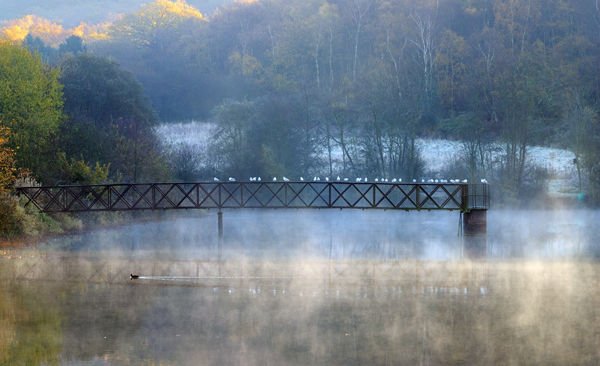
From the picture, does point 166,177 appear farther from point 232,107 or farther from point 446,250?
point 446,250

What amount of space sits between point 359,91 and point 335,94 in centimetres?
275

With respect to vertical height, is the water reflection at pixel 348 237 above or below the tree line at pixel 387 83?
below

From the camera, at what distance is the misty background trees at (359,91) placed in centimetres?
7000

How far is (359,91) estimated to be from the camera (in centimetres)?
8988

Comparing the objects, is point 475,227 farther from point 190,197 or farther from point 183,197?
point 183,197

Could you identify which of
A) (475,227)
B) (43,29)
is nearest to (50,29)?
(43,29)

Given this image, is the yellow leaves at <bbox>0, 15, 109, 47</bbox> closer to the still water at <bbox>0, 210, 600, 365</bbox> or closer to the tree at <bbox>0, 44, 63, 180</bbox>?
the tree at <bbox>0, 44, 63, 180</bbox>

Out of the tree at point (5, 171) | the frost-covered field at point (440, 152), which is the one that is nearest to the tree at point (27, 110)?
the tree at point (5, 171)

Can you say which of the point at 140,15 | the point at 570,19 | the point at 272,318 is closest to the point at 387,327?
the point at 272,318

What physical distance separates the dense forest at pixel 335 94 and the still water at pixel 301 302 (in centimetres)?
1807

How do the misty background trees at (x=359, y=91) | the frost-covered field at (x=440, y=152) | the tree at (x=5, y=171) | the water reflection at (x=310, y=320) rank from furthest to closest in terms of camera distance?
the frost-covered field at (x=440, y=152) < the misty background trees at (x=359, y=91) < the tree at (x=5, y=171) < the water reflection at (x=310, y=320)

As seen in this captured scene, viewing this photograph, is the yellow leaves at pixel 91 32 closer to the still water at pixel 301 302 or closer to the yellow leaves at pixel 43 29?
the yellow leaves at pixel 43 29

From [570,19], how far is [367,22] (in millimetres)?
22817

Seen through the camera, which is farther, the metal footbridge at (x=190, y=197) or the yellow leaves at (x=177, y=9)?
the yellow leaves at (x=177, y=9)
